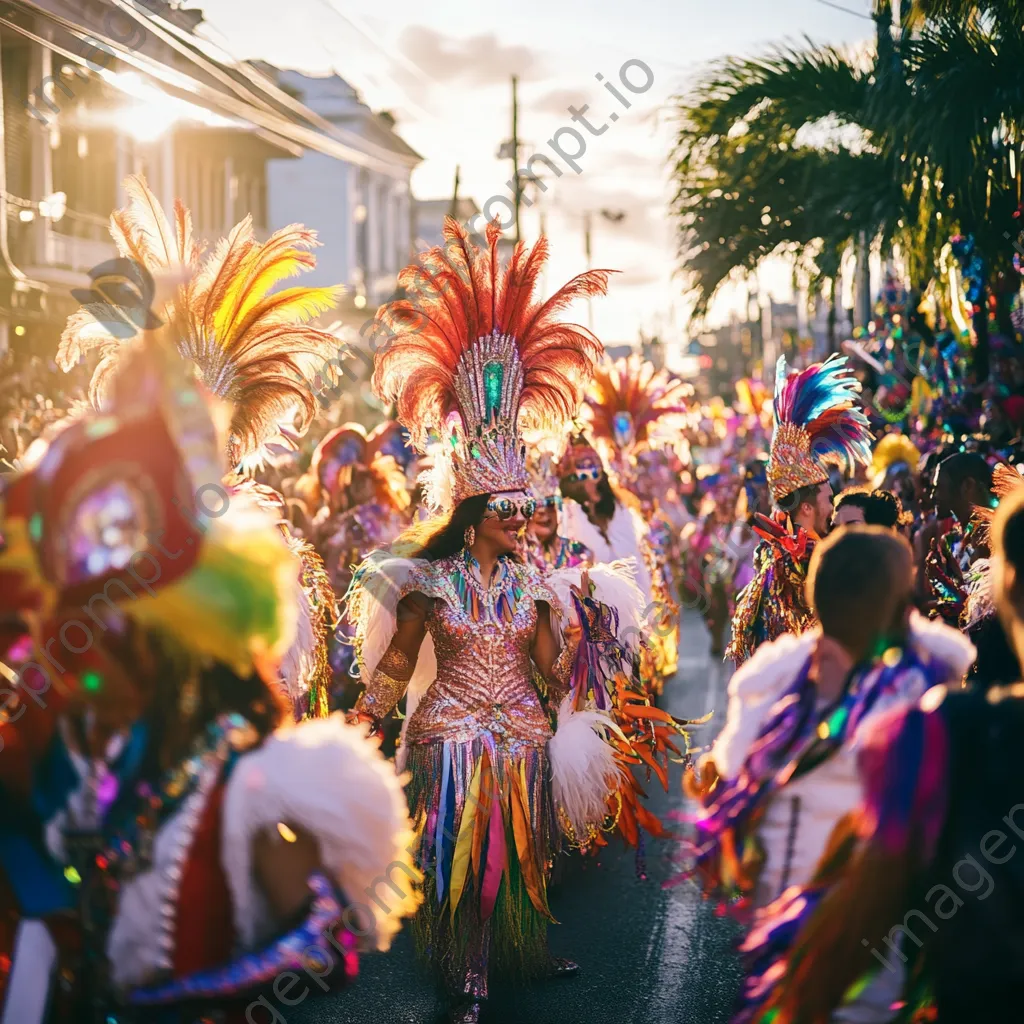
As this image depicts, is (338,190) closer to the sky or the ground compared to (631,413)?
closer to the sky

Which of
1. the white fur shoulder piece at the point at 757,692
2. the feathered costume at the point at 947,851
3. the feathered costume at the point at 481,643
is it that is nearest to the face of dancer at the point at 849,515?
the feathered costume at the point at 481,643

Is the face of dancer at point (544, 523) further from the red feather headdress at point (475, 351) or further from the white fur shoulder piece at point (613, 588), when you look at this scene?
the red feather headdress at point (475, 351)

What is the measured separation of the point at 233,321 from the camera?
18.8ft

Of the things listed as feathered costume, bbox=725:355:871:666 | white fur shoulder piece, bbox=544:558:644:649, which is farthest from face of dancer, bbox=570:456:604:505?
white fur shoulder piece, bbox=544:558:644:649

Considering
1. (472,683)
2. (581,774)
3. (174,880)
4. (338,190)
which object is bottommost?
(581,774)

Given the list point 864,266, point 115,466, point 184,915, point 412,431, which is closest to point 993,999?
point 184,915

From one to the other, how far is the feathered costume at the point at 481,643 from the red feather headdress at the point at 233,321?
1.75 feet

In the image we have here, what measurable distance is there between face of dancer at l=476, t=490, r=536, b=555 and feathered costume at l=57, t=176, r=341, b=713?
1043mm

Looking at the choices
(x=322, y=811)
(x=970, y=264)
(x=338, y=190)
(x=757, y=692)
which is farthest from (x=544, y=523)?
(x=338, y=190)

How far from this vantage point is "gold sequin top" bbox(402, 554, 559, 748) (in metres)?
5.08

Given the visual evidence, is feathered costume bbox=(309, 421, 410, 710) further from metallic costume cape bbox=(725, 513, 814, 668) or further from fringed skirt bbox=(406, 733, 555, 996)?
fringed skirt bbox=(406, 733, 555, 996)

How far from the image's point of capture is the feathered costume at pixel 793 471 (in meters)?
6.16

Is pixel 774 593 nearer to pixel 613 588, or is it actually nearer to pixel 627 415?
pixel 613 588

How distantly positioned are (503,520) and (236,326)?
1.51 m
